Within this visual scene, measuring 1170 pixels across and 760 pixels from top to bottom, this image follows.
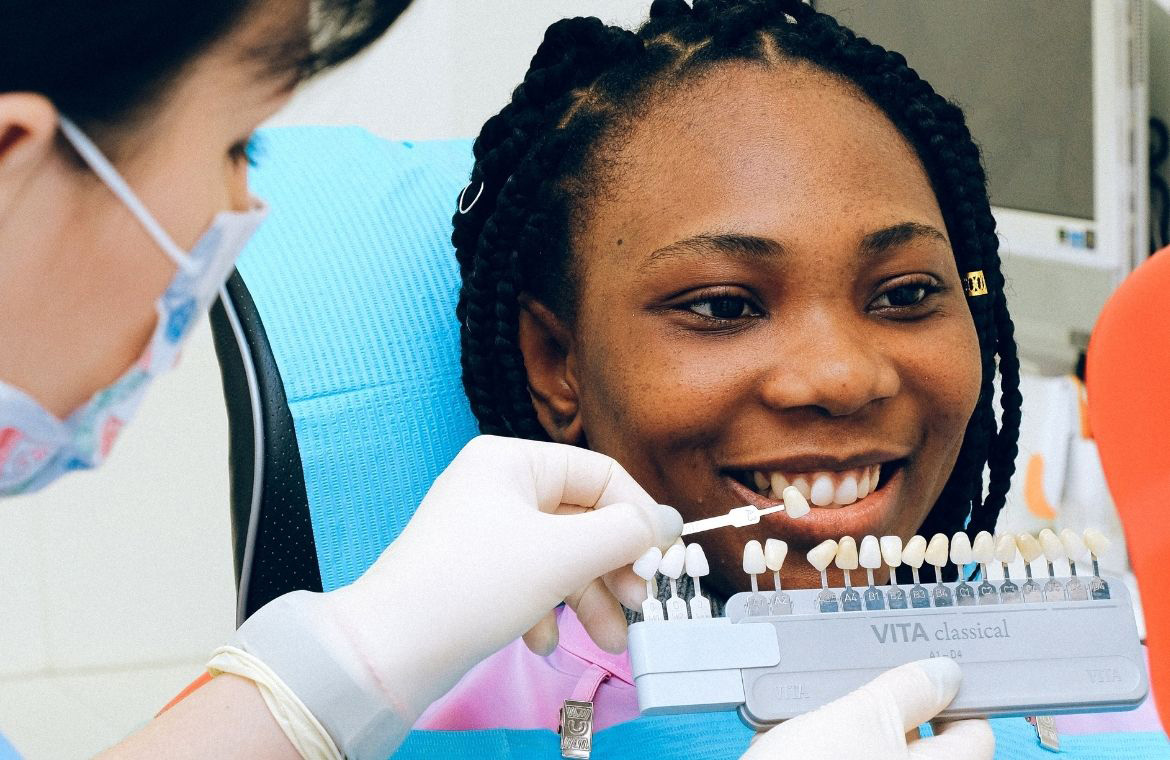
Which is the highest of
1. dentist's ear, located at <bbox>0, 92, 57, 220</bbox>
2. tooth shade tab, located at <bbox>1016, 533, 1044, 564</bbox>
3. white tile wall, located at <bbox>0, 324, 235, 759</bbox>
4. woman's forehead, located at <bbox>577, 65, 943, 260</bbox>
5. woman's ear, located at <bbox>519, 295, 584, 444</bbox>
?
dentist's ear, located at <bbox>0, 92, 57, 220</bbox>

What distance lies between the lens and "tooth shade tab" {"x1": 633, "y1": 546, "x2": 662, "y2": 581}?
0.98 meters

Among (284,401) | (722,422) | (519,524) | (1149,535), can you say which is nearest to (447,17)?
(284,401)

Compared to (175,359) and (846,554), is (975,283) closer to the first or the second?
(846,554)

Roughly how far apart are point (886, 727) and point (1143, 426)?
1.09 ft

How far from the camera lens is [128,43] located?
0.58 meters

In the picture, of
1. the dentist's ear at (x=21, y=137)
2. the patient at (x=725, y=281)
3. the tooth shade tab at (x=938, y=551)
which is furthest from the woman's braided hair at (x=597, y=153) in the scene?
the dentist's ear at (x=21, y=137)

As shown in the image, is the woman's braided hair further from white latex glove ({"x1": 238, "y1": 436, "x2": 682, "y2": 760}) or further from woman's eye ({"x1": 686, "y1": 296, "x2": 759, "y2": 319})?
white latex glove ({"x1": 238, "y1": 436, "x2": 682, "y2": 760})

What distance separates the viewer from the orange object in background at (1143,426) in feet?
2.98

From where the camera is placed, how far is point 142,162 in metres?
0.64

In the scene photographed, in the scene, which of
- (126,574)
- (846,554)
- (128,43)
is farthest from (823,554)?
(126,574)

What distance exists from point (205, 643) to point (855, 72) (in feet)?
5.20

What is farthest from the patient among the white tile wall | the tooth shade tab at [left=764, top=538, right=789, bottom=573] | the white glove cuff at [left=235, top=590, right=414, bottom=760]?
the white tile wall

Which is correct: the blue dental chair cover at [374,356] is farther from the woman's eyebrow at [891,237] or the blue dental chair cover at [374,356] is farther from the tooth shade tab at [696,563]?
the woman's eyebrow at [891,237]

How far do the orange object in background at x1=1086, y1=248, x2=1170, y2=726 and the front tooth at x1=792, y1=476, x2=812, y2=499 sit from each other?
0.83 feet
